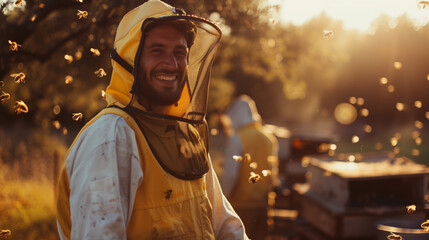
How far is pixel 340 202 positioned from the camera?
19.7 feet

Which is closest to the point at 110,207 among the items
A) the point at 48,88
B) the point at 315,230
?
the point at 315,230

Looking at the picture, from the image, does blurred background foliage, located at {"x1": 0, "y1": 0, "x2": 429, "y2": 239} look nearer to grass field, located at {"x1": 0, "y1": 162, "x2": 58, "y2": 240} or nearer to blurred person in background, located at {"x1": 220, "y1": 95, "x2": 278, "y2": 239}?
grass field, located at {"x1": 0, "y1": 162, "x2": 58, "y2": 240}

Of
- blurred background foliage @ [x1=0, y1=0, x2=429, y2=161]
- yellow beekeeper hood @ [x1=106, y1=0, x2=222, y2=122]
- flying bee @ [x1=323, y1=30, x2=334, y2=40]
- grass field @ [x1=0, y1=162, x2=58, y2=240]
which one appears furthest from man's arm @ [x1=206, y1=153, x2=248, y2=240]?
Answer: grass field @ [x1=0, y1=162, x2=58, y2=240]

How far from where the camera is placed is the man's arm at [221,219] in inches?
96.7

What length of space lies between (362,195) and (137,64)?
5292mm

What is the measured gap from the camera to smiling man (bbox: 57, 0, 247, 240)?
1.72 metres

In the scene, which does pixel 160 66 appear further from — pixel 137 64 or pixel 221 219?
pixel 221 219

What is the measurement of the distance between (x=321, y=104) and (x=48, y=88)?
103ft

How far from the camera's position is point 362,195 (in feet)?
20.1

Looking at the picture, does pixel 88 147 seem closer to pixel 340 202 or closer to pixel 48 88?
pixel 340 202

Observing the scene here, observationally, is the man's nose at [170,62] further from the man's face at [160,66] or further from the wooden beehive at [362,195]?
the wooden beehive at [362,195]

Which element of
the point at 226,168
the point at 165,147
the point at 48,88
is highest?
the point at 48,88

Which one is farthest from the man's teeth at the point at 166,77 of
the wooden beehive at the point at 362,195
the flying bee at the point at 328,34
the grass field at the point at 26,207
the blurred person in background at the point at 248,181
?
the grass field at the point at 26,207

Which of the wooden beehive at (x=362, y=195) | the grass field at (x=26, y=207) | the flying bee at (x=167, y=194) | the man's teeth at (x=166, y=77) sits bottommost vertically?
the grass field at (x=26, y=207)
